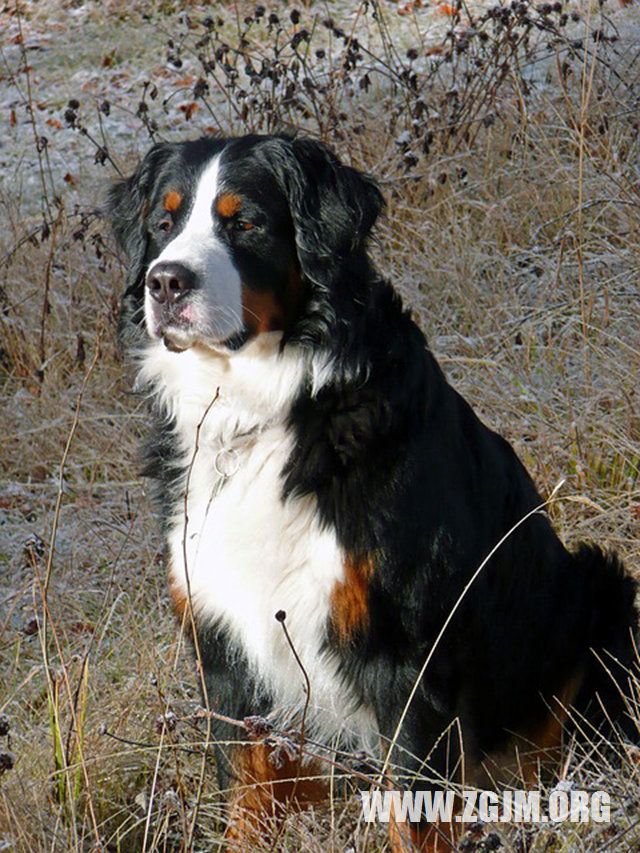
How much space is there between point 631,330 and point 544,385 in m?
0.43

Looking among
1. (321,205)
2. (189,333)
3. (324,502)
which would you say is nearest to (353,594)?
(324,502)

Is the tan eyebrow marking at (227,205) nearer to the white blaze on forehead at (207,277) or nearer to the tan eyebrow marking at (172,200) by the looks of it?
the white blaze on forehead at (207,277)

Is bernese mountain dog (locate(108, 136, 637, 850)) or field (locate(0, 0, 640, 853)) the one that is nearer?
bernese mountain dog (locate(108, 136, 637, 850))

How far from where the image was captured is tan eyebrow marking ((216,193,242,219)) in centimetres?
264

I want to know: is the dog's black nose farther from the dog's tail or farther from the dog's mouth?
the dog's tail

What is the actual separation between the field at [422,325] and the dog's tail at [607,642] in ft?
0.43

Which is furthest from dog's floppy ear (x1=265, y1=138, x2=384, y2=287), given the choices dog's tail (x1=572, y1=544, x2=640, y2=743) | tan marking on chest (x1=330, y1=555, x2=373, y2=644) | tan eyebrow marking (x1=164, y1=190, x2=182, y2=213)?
dog's tail (x1=572, y1=544, x2=640, y2=743)

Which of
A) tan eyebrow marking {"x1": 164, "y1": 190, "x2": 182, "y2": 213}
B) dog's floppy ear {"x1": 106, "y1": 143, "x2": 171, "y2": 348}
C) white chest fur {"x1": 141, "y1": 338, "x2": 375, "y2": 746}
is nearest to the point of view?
white chest fur {"x1": 141, "y1": 338, "x2": 375, "y2": 746}

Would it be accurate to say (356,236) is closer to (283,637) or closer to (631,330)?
(283,637)

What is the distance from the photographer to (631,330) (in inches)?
174

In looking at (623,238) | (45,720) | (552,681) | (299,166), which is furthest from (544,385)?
(45,720)

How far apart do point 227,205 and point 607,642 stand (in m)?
1.59

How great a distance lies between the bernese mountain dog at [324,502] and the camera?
2.53 meters

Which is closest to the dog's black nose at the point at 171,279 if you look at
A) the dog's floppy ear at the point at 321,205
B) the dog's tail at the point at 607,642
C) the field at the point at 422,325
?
the dog's floppy ear at the point at 321,205
